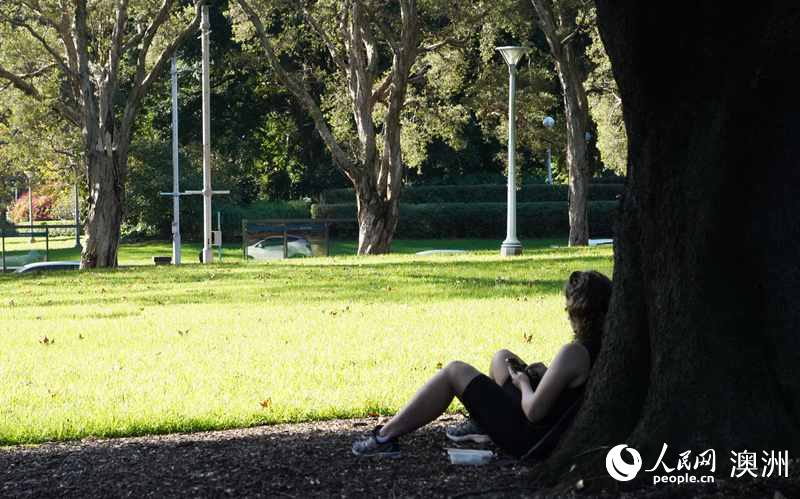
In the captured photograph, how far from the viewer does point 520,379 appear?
5.95 metres

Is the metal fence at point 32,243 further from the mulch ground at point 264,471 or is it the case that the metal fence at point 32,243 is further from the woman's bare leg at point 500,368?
the woman's bare leg at point 500,368

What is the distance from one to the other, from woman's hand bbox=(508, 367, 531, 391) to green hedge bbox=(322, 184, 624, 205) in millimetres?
43861

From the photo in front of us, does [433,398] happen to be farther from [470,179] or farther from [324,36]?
[470,179]

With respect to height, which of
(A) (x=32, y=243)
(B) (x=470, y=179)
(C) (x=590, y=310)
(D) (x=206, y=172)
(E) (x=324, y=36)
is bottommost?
(A) (x=32, y=243)

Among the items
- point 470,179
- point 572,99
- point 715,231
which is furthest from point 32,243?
point 715,231

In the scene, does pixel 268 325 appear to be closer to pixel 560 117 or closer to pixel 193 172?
pixel 560 117

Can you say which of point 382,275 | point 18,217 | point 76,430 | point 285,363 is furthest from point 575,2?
point 18,217

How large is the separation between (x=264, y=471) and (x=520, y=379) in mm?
1363

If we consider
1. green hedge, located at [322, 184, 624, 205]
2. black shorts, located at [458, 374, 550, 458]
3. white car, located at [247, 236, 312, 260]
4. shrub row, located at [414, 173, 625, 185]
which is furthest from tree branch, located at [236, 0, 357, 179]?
shrub row, located at [414, 173, 625, 185]

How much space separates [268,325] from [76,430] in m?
5.77

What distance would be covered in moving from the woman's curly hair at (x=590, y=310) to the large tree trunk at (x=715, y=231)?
533 mm

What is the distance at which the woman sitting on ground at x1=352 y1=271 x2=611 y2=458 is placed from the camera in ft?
18.6

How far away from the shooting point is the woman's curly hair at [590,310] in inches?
226

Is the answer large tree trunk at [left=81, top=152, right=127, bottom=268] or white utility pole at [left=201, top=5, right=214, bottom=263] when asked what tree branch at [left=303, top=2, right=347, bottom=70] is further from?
large tree trunk at [left=81, top=152, right=127, bottom=268]
